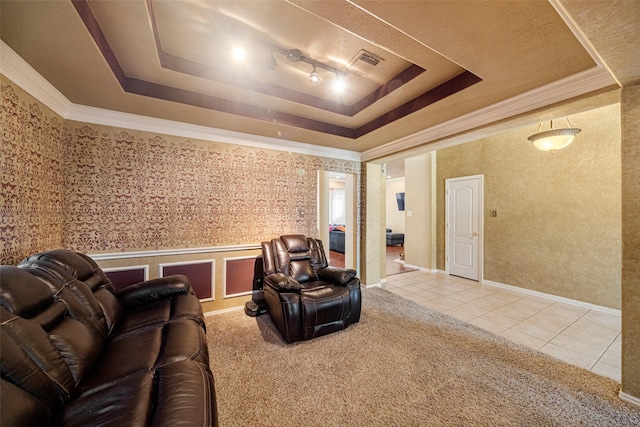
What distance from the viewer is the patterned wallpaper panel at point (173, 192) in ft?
8.24

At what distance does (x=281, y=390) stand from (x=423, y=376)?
1.15 m

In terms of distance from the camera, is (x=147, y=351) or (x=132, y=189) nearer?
(x=147, y=351)

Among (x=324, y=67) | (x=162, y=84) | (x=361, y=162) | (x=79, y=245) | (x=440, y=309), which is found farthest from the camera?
(x=361, y=162)

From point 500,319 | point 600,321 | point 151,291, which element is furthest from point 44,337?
point 600,321

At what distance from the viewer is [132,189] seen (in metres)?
2.71

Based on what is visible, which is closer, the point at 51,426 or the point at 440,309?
the point at 51,426

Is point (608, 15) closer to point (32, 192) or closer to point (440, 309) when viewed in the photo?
point (440, 309)

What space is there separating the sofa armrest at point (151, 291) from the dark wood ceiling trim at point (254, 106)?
70.8 inches

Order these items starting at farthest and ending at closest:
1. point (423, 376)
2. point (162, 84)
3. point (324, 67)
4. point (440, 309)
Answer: point (440, 309)
point (162, 84)
point (324, 67)
point (423, 376)

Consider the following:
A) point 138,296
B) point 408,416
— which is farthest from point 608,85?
point 138,296

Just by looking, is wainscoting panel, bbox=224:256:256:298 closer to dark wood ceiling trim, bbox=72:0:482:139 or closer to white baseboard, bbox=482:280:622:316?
dark wood ceiling trim, bbox=72:0:482:139

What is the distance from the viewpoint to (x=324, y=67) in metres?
2.11

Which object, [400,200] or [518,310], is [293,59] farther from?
[400,200]

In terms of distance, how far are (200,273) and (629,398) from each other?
406 centimetres
